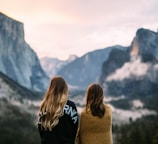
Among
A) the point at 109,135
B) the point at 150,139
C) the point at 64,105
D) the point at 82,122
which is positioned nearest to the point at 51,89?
the point at 64,105

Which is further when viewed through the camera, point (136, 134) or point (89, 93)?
point (136, 134)

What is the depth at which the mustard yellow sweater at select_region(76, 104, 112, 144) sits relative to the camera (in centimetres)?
1098

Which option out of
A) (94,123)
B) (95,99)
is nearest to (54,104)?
(95,99)

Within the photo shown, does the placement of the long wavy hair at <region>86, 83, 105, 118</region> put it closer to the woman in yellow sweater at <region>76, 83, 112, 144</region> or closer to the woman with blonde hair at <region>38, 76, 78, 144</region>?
the woman in yellow sweater at <region>76, 83, 112, 144</region>

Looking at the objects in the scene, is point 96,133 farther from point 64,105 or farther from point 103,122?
point 64,105

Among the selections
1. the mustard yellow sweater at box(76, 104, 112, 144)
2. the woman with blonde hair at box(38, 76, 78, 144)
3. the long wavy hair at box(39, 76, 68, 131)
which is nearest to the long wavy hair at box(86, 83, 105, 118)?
the mustard yellow sweater at box(76, 104, 112, 144)

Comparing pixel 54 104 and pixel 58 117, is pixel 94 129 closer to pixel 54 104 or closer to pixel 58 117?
pixel 58 117

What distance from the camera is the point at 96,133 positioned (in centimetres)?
1108

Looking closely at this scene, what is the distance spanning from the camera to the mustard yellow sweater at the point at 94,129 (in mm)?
10977

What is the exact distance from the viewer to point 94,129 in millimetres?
11062

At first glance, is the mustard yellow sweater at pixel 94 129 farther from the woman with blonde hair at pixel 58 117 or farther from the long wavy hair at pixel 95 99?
the woman with blonde hair at pixel 58 117

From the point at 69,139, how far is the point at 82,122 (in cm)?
76

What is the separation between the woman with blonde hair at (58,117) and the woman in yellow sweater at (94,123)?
52 centimetres

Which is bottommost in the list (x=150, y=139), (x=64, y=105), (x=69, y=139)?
(x=69, y=139)
